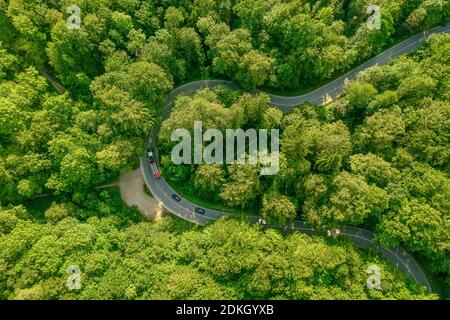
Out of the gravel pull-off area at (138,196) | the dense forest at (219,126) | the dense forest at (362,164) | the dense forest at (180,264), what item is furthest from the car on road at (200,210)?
the dense forest at (180,264)

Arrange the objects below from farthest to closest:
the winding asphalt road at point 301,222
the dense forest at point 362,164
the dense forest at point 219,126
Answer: the winding asphalt road at point 301,222, the dense forest at point 362,164, the dense forest at point 219,126

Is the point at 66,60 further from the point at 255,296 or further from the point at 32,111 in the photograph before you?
the point at 255,296

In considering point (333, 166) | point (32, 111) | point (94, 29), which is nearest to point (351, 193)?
point (333, 166)

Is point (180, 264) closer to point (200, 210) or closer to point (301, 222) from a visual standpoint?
point (200, 210)

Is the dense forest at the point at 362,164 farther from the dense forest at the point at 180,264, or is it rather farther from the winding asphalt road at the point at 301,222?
the dense forest at the point at 180,264

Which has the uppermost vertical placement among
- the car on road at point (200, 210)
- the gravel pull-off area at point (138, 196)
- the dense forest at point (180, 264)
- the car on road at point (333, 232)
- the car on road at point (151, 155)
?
the car on road at point (151, 155)

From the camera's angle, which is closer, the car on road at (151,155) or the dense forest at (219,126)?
the dense forest at (219,126)

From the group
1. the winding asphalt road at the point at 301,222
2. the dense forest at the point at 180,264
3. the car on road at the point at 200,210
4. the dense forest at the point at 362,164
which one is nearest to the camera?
the dense forest at the point at 180,264

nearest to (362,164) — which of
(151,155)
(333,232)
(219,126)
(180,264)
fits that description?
(333,232)
